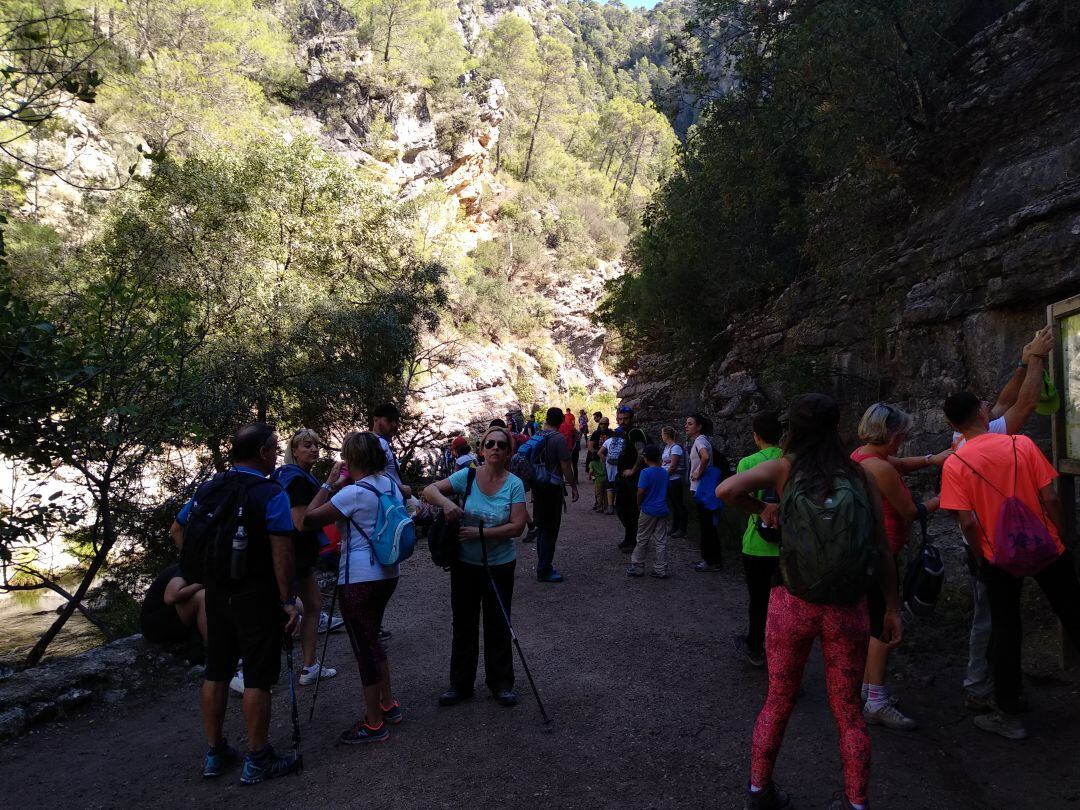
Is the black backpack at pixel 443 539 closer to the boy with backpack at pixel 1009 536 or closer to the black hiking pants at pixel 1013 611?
the boy with backpack at pixel 1009 536

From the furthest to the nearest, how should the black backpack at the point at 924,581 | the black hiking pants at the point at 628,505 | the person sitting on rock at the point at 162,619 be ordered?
the black hiking pants at the point at 628,505 < the person sitting on rock at the point at 162,619 < the black backpack at the point at 924,581

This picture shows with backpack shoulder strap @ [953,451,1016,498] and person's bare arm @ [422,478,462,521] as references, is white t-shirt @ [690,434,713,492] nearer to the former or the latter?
backpack shoulder strap @ [953,451,1016,498]

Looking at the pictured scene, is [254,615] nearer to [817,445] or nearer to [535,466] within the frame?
[817,445]

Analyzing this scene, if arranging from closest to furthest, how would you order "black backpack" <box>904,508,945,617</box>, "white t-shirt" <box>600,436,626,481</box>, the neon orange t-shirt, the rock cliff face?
the neon orange t-shirt, "black backpack" <box>904,508,945,617</box>, the rock cliff face, "white t-shirt" <box>600,436,626,481</box>

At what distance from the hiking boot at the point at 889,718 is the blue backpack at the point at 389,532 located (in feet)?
9.15

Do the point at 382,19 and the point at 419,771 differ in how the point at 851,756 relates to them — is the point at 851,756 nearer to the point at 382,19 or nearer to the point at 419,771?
the point at 419,771

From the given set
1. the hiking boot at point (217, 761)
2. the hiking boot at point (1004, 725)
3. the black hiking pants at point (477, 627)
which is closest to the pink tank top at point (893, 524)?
the hiking boot at point (1004, 725)

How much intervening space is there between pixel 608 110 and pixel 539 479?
55.8 meters

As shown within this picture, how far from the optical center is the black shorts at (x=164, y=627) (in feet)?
16.6

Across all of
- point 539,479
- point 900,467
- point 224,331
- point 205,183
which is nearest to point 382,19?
point 205,183

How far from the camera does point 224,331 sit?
13.0 meters

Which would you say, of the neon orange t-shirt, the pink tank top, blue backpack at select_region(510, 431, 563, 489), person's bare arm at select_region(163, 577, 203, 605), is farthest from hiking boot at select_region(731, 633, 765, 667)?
person's bare arm at select_region(163, 577, 203, 605)

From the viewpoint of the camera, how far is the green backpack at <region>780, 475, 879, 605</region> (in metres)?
2.36

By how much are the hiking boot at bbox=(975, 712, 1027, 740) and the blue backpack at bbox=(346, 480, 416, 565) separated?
130 inches
